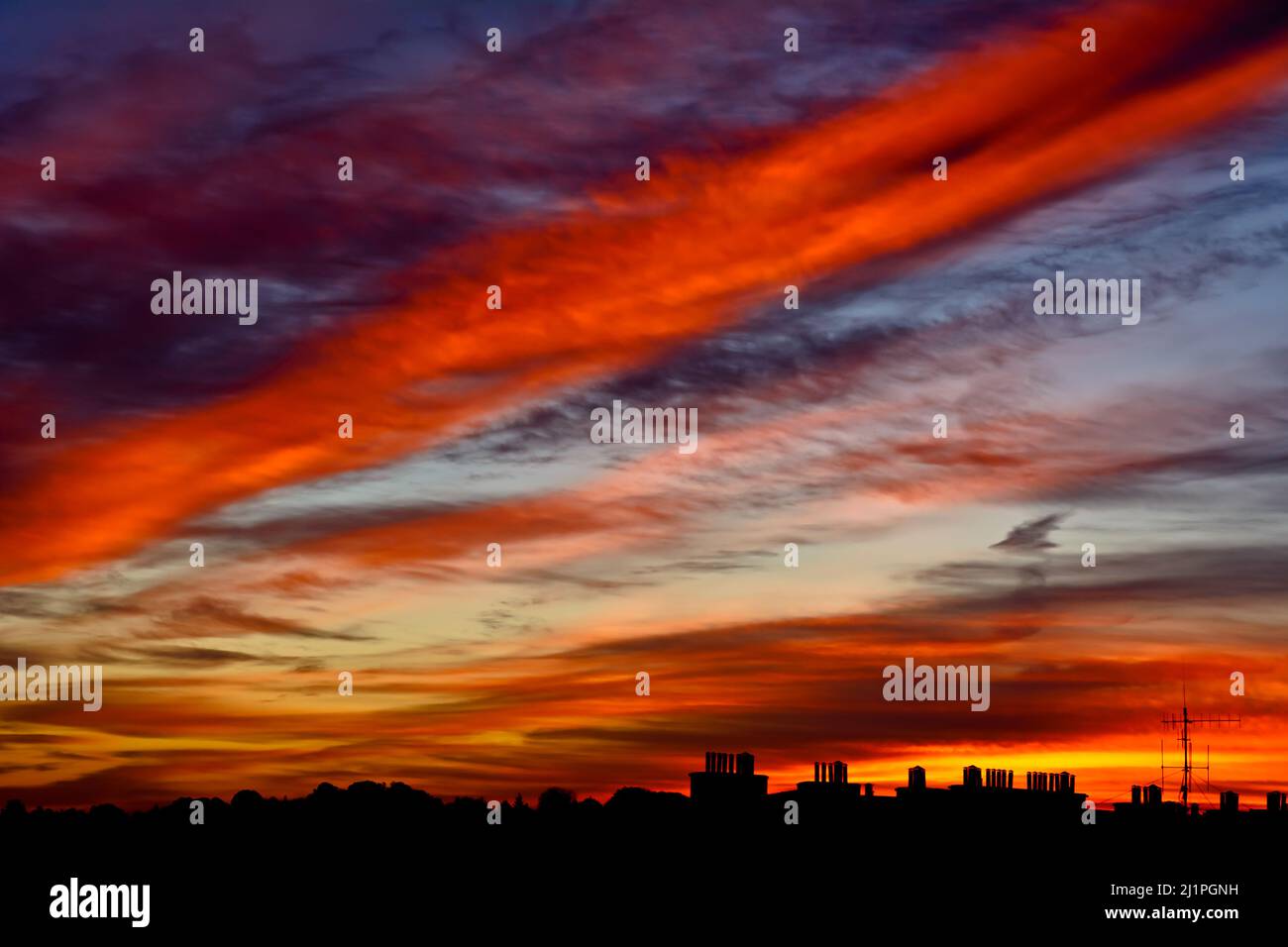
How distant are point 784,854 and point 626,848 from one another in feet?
30.6

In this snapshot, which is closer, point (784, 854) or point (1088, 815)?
point (784, 854)

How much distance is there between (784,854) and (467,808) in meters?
24.7

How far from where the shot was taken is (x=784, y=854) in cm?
9062
